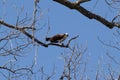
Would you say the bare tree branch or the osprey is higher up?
the bare tree branch

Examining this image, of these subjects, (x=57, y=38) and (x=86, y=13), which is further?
(x=57, y=38)

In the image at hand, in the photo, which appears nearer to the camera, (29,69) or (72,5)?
(72,5)

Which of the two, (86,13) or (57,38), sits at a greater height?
(86,13)

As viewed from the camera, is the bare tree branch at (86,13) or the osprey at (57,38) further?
the osprey at (57,38)

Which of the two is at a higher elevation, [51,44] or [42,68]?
[51,44]

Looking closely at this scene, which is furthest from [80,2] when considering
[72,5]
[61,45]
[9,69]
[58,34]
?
[9,69]

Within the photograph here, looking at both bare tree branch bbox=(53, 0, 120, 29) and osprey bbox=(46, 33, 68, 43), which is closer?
bare tree branch bbox=(53, 0, 120, 29)

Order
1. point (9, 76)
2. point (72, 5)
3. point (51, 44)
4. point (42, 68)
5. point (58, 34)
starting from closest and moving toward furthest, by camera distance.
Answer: point (72, 5) < point (51, 44) < point (58, 34) < point (9, 76) < point (42, 68)

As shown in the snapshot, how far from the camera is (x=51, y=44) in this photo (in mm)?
4875

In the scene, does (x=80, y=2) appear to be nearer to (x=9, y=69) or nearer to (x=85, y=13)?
(x=85, y=13)

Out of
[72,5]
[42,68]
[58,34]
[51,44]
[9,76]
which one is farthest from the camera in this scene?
[42,68]

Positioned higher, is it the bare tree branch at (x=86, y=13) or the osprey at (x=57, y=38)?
the bare tree branch at (x=86, y=13)

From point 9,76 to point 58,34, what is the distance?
3.74 ft

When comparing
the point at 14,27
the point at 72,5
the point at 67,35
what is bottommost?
the point at 67,35
